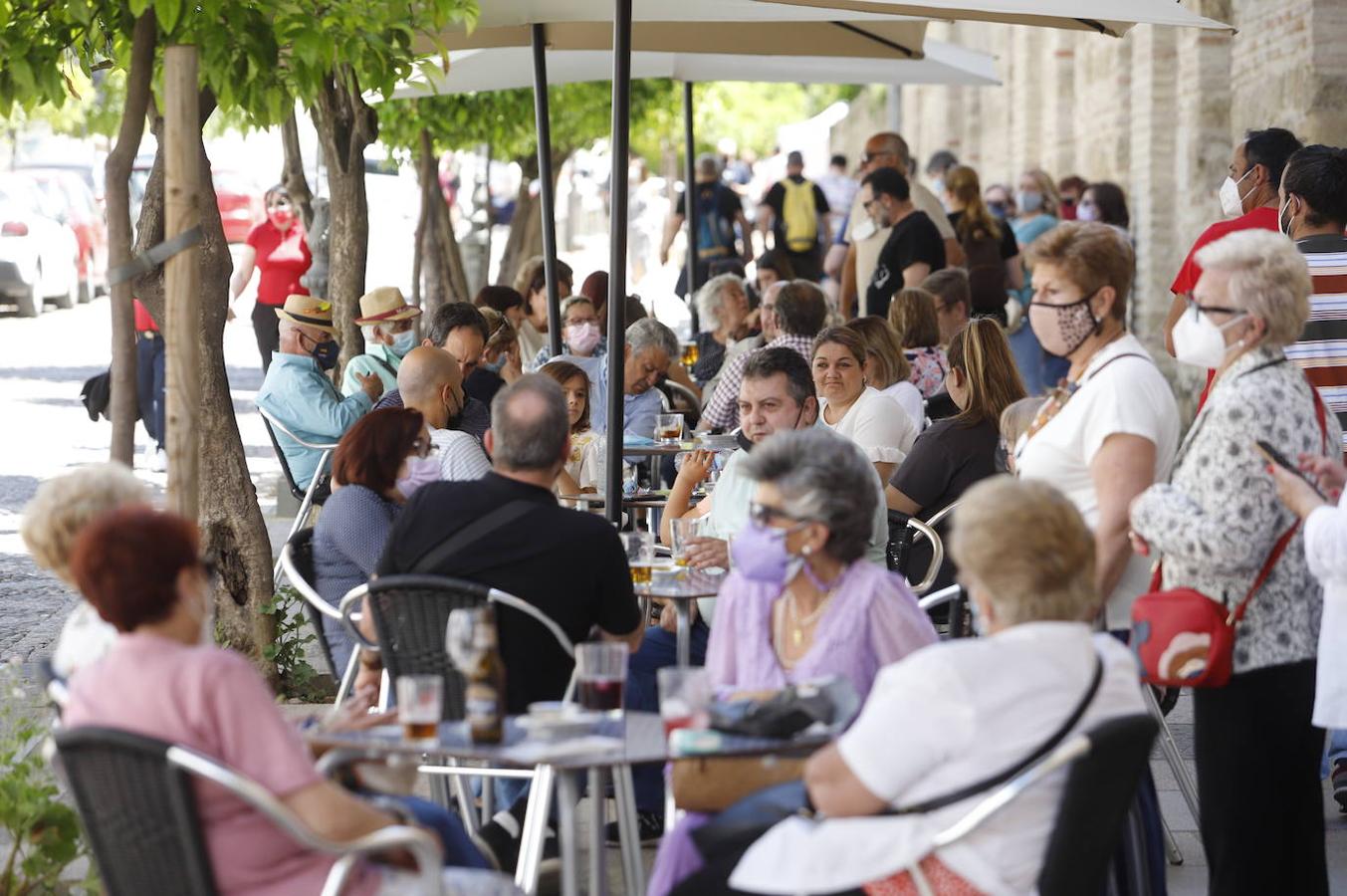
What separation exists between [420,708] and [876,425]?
3995 mm

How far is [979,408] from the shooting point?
22.8ft

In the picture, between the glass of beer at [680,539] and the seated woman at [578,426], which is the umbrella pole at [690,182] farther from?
the glass of beer at [680,539]

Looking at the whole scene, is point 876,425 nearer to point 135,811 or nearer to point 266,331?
point 135,811

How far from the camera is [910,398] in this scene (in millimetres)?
8438

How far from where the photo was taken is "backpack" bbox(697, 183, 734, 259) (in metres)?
19.8

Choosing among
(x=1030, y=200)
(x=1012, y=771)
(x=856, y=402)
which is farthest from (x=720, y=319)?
(x=1012, y=771)

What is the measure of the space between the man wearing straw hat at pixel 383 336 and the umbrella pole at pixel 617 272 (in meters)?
3.17

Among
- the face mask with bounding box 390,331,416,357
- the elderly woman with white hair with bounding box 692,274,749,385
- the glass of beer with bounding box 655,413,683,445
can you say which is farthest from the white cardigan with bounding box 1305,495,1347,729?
the elderly woman with white hair with bounding box 692,274,749,385

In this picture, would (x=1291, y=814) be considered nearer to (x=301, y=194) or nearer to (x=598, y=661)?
(x=598, y=661)

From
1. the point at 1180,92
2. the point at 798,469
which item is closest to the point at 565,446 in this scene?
the point at 798,469

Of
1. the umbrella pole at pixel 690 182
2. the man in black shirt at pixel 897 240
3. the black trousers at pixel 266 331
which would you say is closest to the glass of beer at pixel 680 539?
the man in black shirt at pixel 897 240

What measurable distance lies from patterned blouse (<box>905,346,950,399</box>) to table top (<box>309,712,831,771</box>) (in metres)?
5.45

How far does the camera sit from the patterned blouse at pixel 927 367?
9266 mm

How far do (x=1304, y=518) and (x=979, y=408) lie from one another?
2.73 meters
